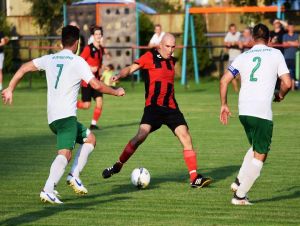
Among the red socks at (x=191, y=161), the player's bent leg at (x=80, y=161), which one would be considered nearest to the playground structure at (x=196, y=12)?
the red socks at (x=191, y=161)

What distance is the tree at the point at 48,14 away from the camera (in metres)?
37.2

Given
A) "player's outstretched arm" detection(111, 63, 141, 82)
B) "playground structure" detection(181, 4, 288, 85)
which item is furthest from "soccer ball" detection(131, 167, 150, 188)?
"playground structure" detection(181, 4, 288, 85)

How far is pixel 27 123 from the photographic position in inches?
794

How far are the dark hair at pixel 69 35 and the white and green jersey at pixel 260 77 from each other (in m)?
1.82

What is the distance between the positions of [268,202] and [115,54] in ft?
79.1

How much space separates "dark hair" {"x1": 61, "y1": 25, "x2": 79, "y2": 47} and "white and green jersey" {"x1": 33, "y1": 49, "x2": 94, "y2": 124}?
106 millimetres

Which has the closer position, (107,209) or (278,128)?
(107,209)

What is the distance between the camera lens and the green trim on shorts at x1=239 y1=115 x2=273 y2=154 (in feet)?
32.1

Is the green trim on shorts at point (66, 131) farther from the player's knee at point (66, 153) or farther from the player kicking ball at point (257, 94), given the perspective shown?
the player kicking ball at point (257, 94)

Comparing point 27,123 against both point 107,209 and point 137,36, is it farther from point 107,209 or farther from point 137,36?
point 137,36

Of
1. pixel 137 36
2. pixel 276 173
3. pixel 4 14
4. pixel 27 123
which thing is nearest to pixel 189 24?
pixel 137 36

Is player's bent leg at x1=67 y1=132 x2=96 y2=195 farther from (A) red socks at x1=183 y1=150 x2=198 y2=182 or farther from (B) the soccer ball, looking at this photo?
(A) red socks at x1=183 y1=150 x2=198 y2=182

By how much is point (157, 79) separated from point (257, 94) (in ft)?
7.79

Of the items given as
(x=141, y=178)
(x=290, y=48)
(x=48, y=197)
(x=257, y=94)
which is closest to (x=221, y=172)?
(x=141, y=178)
